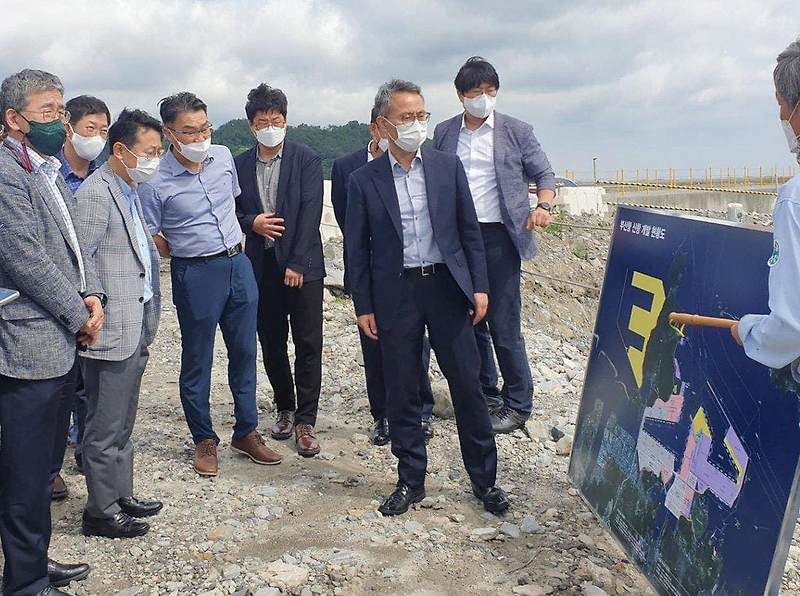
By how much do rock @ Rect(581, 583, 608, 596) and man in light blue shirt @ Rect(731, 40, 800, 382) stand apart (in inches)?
53.8

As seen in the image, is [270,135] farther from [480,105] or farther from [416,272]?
[416,272]

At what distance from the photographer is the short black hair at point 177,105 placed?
4.17 meters

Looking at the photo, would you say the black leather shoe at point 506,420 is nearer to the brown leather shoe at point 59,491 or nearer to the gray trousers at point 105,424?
the gray trousers at point 105,424

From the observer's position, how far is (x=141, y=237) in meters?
3.76

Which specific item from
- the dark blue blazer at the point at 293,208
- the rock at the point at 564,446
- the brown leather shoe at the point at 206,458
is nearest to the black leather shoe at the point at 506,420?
the rock at the point at 564,446

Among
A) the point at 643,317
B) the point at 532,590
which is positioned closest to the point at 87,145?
the point at 643,317

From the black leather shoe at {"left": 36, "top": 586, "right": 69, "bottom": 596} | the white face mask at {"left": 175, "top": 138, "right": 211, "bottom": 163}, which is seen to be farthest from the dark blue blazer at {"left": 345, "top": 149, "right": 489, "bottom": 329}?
the black leather shoe at {"left": 36, "top": 586, "right": 69, "bottom": 596}

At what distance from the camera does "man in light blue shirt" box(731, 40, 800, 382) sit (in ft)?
6.42

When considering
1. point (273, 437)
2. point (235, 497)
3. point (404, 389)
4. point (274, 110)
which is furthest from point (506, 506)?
point (274, 110)

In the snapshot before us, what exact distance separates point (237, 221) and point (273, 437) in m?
1.51

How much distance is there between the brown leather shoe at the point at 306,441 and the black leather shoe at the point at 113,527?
124cm

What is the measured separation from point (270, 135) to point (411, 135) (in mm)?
1272

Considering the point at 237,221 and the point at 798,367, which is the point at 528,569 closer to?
the point at 798,367

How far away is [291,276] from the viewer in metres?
4.64
